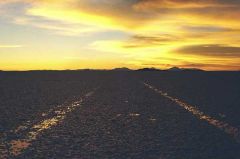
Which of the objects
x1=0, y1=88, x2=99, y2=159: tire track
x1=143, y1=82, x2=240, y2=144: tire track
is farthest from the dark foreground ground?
x1=143, y1=82, x2=240, y2=144: tire track

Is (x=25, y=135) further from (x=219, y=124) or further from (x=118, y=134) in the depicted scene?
(x=219, y=124)

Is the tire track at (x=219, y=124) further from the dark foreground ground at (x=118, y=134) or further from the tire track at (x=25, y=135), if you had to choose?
the tire track at (x=25, y=135)

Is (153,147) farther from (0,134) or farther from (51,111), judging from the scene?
(51,111)

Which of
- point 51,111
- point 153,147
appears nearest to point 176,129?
point 153,147

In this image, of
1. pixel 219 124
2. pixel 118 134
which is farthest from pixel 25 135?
pixel 219 124

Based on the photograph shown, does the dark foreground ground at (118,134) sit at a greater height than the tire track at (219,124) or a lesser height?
lesser

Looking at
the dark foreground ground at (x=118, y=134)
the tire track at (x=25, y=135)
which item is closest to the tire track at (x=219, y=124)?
the dark foreground ground at (x=118, y=134)

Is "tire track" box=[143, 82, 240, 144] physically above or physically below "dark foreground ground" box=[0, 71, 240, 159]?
above

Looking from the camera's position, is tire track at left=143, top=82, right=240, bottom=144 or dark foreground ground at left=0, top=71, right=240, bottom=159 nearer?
dark foreground ground at left=0, top=71, right=240, bottom=159

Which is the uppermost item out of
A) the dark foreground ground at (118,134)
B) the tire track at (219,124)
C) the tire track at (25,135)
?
the tire track at (219,124)

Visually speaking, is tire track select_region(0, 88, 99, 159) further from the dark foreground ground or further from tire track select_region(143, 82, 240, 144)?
tire track select_region(143, 82, 240, 144)

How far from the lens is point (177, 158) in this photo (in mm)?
6879

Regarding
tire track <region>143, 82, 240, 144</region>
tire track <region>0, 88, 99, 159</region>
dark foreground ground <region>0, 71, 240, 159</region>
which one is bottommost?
tire track <region>0, 88, 99, 159</region>

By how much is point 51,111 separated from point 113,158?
7.41 meters
